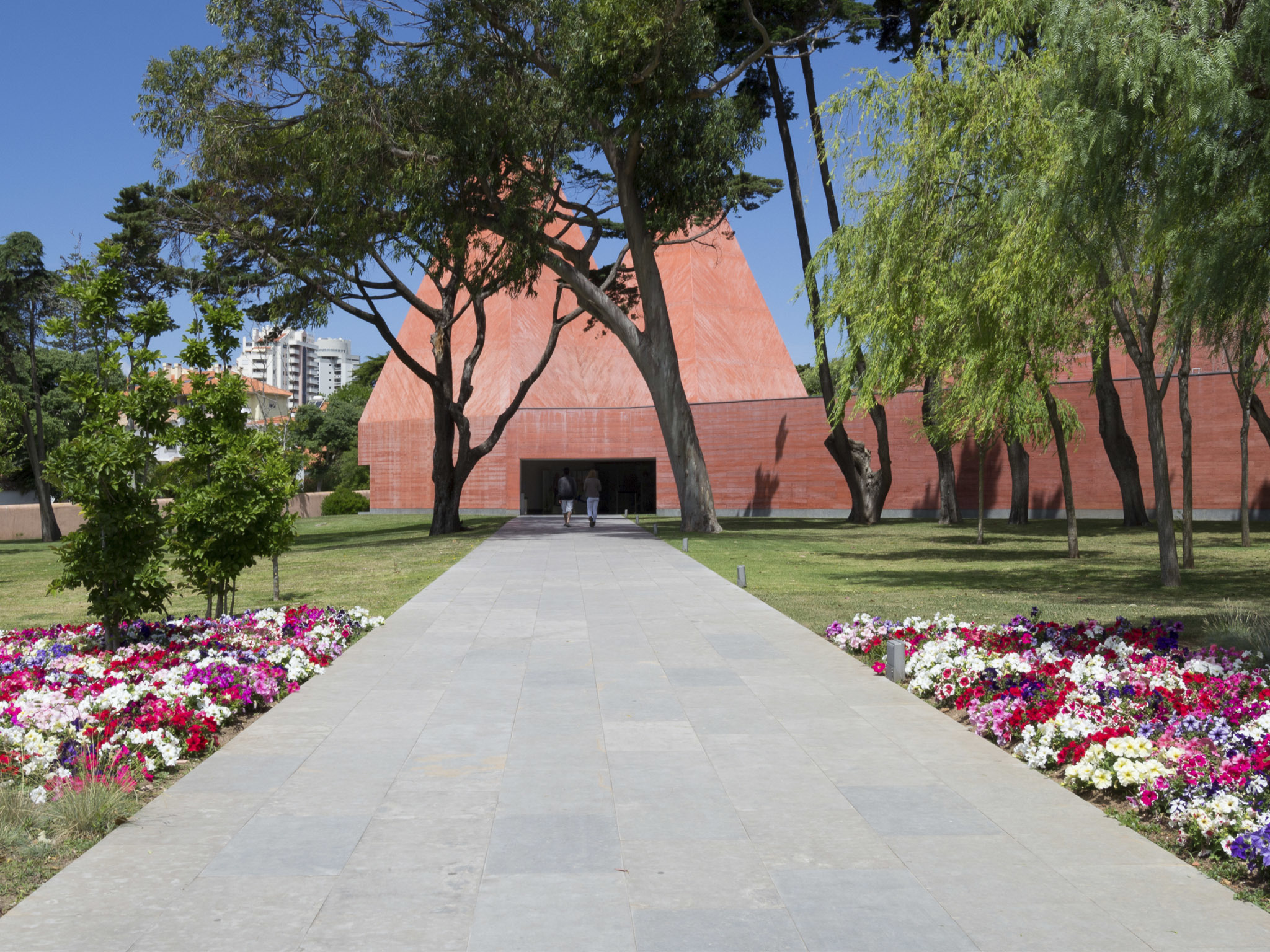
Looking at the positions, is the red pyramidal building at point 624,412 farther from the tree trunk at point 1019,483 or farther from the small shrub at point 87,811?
the small shrub at point 87,811

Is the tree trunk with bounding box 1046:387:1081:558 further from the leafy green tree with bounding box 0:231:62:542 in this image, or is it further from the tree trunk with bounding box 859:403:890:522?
the leafy green tree with bounding box 0:231:62:542

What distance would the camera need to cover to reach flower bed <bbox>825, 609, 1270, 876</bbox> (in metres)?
4.30

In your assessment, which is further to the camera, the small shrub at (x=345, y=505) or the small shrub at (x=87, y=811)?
the small shrub at (x=345, y=505)

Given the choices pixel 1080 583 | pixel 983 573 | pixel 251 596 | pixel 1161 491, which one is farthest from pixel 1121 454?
pixel 251 596

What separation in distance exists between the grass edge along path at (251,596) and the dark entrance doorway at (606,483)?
6.20 metres

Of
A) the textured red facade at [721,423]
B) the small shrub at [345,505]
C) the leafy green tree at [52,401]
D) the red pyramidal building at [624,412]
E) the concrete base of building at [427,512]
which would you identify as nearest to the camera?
the textured red facade at [721,423]

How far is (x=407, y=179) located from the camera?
20938 mm

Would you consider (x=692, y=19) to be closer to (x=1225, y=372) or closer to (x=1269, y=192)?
(x=1269, y=192)

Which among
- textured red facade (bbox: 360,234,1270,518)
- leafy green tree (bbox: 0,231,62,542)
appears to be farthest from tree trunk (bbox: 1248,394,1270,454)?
leafy green tree (bbox: 0,231,62,542)

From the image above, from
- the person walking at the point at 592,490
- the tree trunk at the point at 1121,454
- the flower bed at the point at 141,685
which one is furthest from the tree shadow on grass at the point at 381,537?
the tree trunk at the point at 1121,454

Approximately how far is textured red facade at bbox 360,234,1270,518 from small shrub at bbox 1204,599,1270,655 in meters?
24.6

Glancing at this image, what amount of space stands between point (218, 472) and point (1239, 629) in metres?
8.43

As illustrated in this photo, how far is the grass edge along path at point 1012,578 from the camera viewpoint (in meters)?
4.85

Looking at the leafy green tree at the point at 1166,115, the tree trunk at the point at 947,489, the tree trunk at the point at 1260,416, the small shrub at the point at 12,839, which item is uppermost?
the leafy green tree at the point at 1166,115
